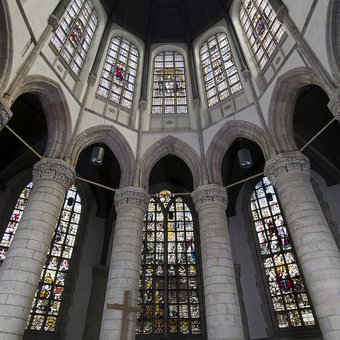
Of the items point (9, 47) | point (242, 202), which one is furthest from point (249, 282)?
point (9, 47)

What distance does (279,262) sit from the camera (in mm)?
13641

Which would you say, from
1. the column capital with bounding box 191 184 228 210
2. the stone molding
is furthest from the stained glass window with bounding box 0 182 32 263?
the column capital with bounding box 191 184 228 210

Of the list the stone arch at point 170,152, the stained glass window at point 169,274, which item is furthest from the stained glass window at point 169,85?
the stained glass window at point 169,274

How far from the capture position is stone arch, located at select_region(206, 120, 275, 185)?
1123 centimetres

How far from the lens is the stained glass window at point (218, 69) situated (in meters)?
13.7

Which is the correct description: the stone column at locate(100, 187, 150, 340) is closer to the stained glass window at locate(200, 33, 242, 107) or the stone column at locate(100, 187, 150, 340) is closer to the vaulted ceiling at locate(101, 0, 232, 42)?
the stained glass window at locate(200, 33, 242, 107)

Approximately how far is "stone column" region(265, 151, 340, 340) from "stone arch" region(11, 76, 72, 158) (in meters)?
6.98

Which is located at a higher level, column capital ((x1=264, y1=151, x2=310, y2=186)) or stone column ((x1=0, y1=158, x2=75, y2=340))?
column capital ((x1=264, y1=151, x2=310, y2=186))

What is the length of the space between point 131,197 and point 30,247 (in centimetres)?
373

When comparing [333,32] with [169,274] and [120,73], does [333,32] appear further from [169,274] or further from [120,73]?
[169,274]

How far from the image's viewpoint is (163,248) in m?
15.2

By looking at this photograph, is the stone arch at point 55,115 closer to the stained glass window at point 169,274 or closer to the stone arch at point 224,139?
the stained glass window at point 169,274

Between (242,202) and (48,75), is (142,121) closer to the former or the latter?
(48,75)

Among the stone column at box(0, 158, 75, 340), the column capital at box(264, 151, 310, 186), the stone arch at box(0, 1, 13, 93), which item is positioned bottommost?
the stone column at box(0, 158, 75, 340)
